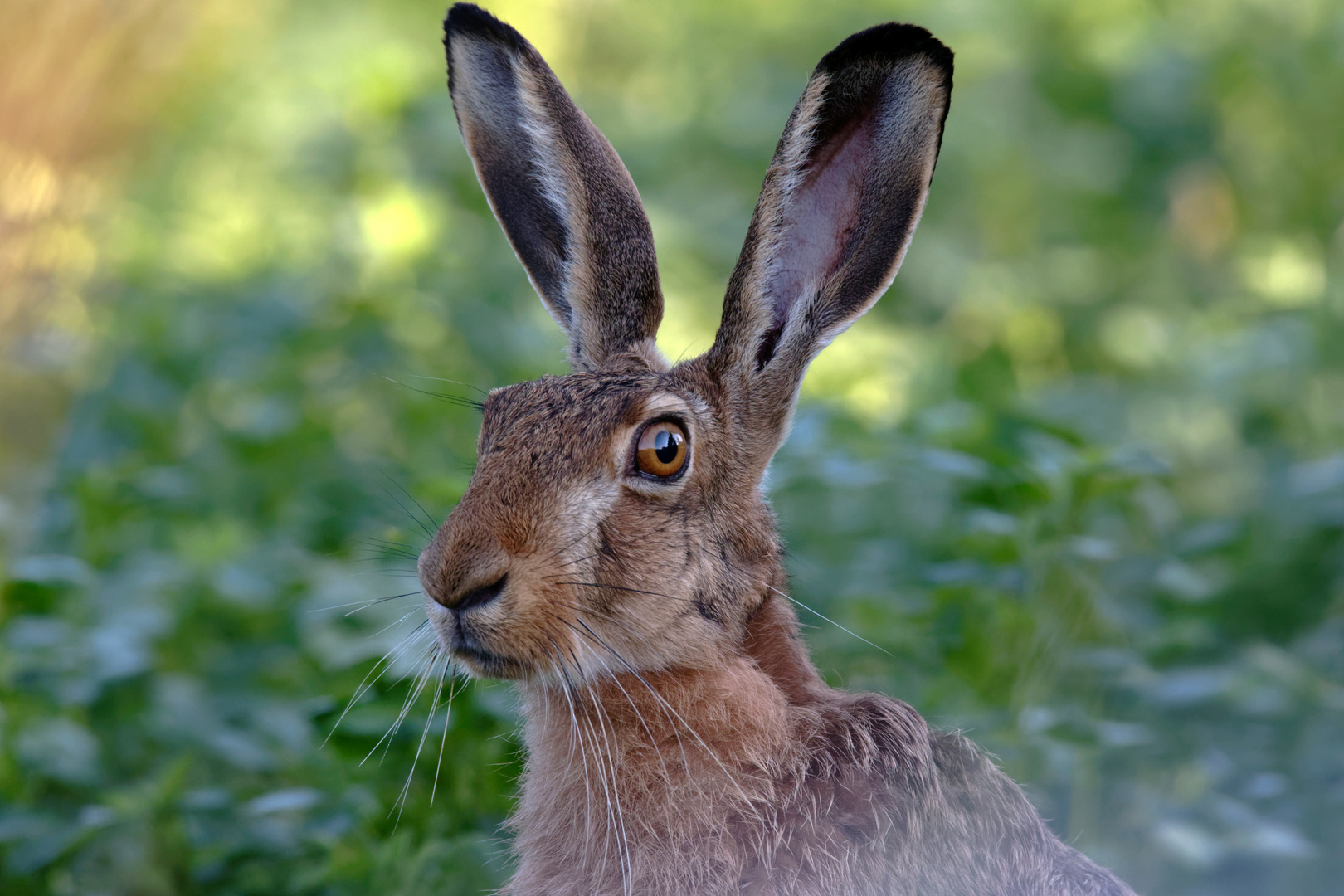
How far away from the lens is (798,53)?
8.78 m

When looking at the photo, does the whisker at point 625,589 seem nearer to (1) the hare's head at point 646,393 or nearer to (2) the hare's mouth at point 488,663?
(1) the hare's head at point 646,393

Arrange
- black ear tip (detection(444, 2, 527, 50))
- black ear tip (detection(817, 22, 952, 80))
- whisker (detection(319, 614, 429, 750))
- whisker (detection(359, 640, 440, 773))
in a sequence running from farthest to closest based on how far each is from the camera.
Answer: black ear tip (detection(444, 2, 527, 50))
whisker (detection(319, 614, 429, 750))
whisker (detection(359, 640, 440, 773))
black ear tip (detection(817, 22, 952, 80))

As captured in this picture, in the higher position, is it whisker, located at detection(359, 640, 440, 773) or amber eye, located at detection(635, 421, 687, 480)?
amber eye, located at detection(635, 421, 687, 480)

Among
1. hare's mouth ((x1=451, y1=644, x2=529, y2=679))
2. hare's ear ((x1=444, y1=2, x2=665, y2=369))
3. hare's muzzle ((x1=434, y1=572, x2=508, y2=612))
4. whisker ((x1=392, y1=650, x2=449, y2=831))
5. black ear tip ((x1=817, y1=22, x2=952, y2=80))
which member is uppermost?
black ear tip ((x1=817, y1=22, x2=952, y2=80))

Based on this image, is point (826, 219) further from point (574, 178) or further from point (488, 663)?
point (488, 663)

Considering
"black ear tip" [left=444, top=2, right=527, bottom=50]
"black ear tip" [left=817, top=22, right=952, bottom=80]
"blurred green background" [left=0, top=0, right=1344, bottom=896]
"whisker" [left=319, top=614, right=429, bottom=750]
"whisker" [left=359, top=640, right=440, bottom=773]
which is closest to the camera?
"black ear tip" [left=817, top=22, right=952, bottom=80]

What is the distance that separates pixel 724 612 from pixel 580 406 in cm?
54

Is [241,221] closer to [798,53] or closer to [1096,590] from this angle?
[798,53]

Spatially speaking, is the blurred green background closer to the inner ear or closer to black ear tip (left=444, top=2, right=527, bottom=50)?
the inner ear

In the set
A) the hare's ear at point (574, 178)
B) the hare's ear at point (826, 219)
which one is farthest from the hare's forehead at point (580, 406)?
the hare's ear at point (574, 178)

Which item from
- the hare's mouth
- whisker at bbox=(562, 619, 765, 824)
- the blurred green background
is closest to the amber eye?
whisker at bbox=(562, 619, 765, 824)

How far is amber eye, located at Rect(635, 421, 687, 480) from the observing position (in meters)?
3.06

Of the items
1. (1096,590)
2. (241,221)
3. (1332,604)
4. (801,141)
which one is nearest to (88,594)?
(801,141)

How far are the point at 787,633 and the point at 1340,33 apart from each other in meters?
5.12
